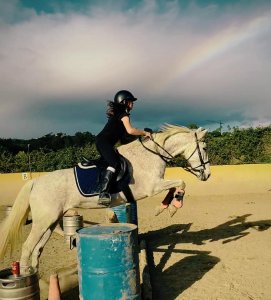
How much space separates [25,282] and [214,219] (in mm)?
7471

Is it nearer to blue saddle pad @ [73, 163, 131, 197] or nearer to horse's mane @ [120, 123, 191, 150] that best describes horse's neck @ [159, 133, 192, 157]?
horse's mane @ [120, 123, 191, 150]

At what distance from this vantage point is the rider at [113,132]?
18.5 feet

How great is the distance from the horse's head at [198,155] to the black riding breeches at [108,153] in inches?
60.0

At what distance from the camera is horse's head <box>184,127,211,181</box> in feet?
21.9

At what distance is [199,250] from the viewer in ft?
23.4

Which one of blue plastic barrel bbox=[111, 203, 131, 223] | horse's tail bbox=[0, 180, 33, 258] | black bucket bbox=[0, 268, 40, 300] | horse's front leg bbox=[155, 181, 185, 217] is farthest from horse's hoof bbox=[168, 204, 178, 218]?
black bucket bbox=[0, 268, 40, 300]

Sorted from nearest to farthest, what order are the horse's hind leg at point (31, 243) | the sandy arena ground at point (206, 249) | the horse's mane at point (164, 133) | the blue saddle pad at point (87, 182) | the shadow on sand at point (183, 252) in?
the sandy arena ground at point (206, 249)
the shadow on sand at point (183, 252)
the horse's hind leg at point (31, 243)
the blue saddle pad at point (87, 182)
the horse's mane at point (164, 133)

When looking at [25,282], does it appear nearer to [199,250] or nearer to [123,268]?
[123,268]

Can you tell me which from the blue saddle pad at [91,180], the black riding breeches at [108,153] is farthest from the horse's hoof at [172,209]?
the black riding breeches at [108,153]

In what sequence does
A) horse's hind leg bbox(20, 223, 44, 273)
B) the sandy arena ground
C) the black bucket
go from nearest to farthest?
1. the black bucket
2. the sandy arena ground
3. horse's hind leg bbox(20, 223, 44, 273)

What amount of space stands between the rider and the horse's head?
1.07 meters

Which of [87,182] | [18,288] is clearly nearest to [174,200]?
[87,182]

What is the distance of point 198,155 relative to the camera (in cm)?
670

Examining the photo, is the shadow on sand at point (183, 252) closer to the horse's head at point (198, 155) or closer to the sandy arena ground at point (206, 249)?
the sandy arena ground at point (206, 249)
